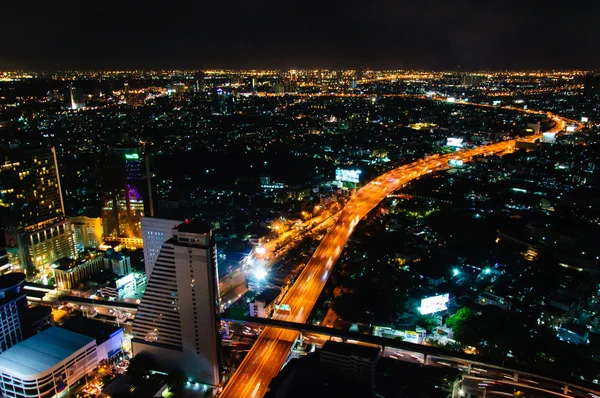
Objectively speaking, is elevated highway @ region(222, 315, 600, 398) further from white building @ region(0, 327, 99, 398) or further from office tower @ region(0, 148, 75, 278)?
office tower @ region(0, 148, 75, 278)

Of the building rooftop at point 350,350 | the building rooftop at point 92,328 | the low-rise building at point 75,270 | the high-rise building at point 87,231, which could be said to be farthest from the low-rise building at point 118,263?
the building rooftop at point 350,350

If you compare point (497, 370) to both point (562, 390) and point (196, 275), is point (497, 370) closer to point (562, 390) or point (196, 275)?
point (562, 390)

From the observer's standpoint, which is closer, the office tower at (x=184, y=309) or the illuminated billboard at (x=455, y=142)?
the office tower at (x=184, y=309)

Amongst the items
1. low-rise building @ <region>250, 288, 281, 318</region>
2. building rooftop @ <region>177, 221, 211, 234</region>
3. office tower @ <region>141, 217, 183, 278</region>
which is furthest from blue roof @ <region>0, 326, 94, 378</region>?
low-rise building @ <region>250, 288, 281, 318</region>

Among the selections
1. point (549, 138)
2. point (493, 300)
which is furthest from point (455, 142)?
point (493, 300)

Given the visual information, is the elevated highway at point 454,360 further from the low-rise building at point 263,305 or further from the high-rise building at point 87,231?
the high-rise building at point 87,231

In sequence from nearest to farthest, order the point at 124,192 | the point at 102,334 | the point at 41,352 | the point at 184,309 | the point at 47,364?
the point at 47,364
the point at 184,309
the point at 41,352
the point at 102,334
the point at 124,192

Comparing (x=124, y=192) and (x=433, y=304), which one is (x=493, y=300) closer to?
(x=433, y=304)
